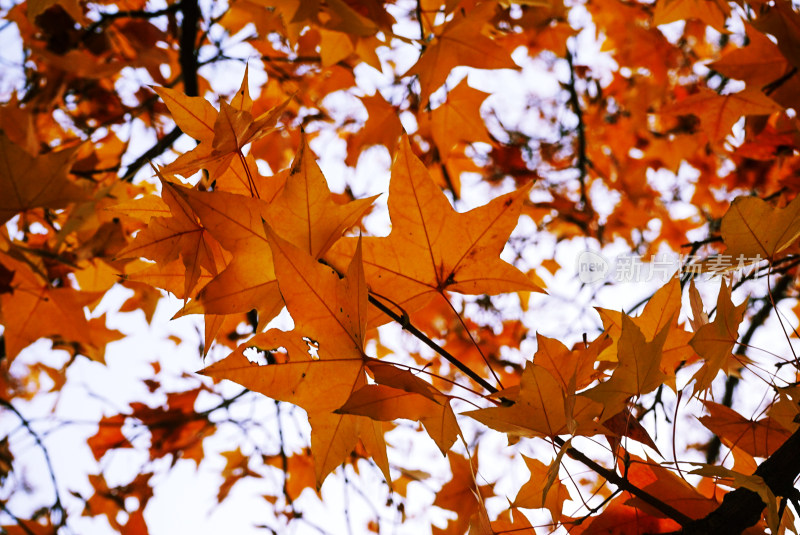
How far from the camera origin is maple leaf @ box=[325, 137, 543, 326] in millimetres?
548

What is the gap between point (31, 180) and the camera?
818mm

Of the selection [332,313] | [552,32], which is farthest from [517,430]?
[552,32]

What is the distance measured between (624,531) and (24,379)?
3171 mm

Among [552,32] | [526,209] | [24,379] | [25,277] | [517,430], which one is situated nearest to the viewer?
[517,430]

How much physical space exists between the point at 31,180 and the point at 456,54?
70 centimetres

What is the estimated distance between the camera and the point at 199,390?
5.59ft

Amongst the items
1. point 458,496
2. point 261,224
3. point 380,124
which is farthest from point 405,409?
point 380,124

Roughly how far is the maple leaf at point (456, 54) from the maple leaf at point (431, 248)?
1.49ft

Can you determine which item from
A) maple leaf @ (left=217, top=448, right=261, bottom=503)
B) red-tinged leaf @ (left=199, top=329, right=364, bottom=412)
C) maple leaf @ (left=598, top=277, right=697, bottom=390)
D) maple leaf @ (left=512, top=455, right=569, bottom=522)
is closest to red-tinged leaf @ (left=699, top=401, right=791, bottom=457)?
maple leaf @ (left=598, top=277, right=697, bottom=390)

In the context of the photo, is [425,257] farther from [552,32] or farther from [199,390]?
[552,32]

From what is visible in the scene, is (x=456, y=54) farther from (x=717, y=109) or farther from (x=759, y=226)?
(x=759, y=226)

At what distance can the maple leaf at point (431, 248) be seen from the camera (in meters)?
0.55

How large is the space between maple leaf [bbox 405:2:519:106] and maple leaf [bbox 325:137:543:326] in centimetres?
46

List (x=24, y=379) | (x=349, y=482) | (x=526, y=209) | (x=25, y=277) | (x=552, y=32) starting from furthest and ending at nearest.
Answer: (x=24, y=379), (x=526, y=209), (x=552, y=32), (x=349, y=482), (x=25, y=277)
